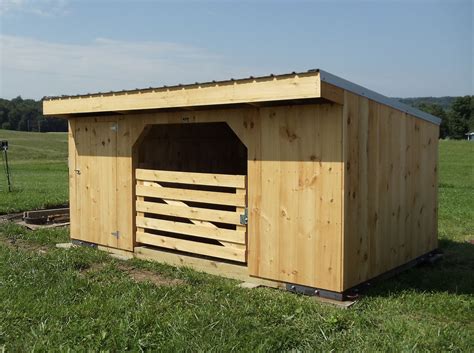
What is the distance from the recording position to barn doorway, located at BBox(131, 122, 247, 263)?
650cm

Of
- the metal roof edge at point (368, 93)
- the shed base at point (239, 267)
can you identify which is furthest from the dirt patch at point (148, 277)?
the metal roof edge at point (368, 93)

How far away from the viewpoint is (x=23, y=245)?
326 inches

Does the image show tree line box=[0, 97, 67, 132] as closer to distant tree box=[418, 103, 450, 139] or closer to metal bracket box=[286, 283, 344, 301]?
distant tree box=[418, 103, 450, 139]

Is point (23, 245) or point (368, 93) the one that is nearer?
point (368, 93)

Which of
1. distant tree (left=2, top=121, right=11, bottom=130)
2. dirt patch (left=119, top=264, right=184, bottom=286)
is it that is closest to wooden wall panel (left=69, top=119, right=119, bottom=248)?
dirt patch (left=119, top=264, right=184, bottom=286)

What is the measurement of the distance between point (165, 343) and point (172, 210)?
332cm

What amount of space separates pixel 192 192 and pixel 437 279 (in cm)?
316

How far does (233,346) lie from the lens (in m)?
3.92

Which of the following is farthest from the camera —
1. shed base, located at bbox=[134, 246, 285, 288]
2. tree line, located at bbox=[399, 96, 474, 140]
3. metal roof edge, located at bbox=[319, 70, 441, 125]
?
tree line, located at bbox=[399, 96, 474, 140]

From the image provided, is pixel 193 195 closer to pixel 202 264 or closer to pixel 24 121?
pixel 202 264

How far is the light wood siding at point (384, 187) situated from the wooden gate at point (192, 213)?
1.33 m

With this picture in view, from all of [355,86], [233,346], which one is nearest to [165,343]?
[233,346]

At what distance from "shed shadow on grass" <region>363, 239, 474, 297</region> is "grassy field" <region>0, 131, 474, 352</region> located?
0.01m

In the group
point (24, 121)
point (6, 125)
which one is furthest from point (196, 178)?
point (24, 121)
